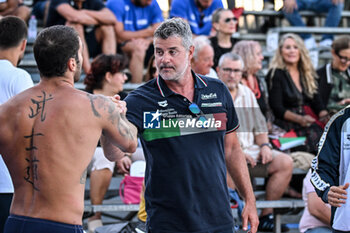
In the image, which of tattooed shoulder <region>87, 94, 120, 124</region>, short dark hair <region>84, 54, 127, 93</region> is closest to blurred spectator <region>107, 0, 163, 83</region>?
short dark hair <region>84, 54, 127, 93</region>

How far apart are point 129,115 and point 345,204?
5.36 feet

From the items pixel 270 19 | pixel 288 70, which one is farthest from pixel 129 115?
pixel 270 19

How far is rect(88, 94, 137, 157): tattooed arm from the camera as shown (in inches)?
116

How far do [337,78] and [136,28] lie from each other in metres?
2.96

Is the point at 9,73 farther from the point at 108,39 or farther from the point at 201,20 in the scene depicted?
the point at 201,20

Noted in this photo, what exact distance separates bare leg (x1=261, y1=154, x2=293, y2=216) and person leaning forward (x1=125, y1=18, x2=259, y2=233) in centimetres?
254

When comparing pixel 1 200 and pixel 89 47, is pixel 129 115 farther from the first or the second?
pixel 89 47

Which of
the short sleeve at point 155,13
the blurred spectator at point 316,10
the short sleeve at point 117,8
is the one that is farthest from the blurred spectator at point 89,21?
the blurred spectator at point 316,10

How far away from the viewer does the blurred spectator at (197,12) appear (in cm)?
812

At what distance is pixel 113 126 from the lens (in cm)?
298

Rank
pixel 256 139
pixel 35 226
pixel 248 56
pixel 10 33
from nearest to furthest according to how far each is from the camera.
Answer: pixel 35 226, pixel 10 33, pixel 256 139, pixel 248 56

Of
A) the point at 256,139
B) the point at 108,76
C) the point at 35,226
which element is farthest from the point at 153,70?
the point at 35,226

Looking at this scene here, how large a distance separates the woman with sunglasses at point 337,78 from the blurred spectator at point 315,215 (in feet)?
7.57

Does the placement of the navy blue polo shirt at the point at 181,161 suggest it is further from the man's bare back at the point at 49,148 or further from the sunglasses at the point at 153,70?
the sunglasses at the point at 153,70
